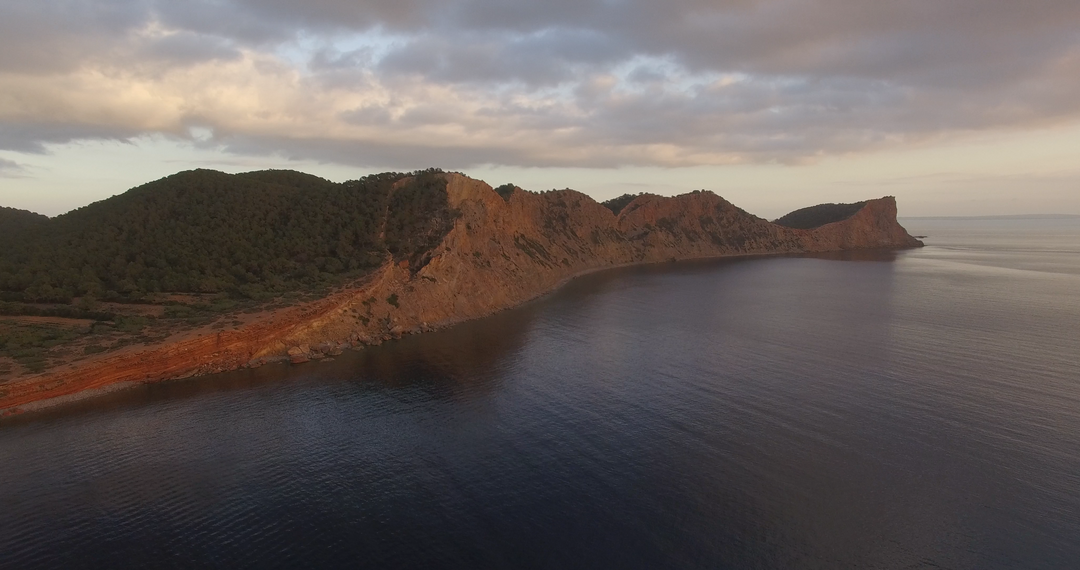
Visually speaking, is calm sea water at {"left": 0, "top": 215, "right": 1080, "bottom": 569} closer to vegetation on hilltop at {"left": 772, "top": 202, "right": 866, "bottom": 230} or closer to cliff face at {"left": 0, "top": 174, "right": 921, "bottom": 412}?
A: cliff face at {"left": 0, "top": 174, "right": 921, "bottom": 412}

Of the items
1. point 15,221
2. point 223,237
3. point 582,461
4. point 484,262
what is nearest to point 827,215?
point 484,262

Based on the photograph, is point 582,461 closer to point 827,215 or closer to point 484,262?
point 484,262

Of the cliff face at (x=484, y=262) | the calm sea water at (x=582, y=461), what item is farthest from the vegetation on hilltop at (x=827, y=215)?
the calm sea water at (x=582, y=461)

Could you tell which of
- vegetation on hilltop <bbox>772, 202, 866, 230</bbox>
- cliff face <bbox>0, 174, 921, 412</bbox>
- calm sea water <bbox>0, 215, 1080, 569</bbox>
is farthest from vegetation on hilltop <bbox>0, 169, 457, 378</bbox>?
vegetation on hilltop <bbox>772, 202, 866, 230</bbox>

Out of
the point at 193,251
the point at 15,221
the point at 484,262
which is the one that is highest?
the point at 15,221

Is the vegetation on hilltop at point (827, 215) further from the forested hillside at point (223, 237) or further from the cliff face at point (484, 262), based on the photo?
the forested hillside at point (223, 237)
